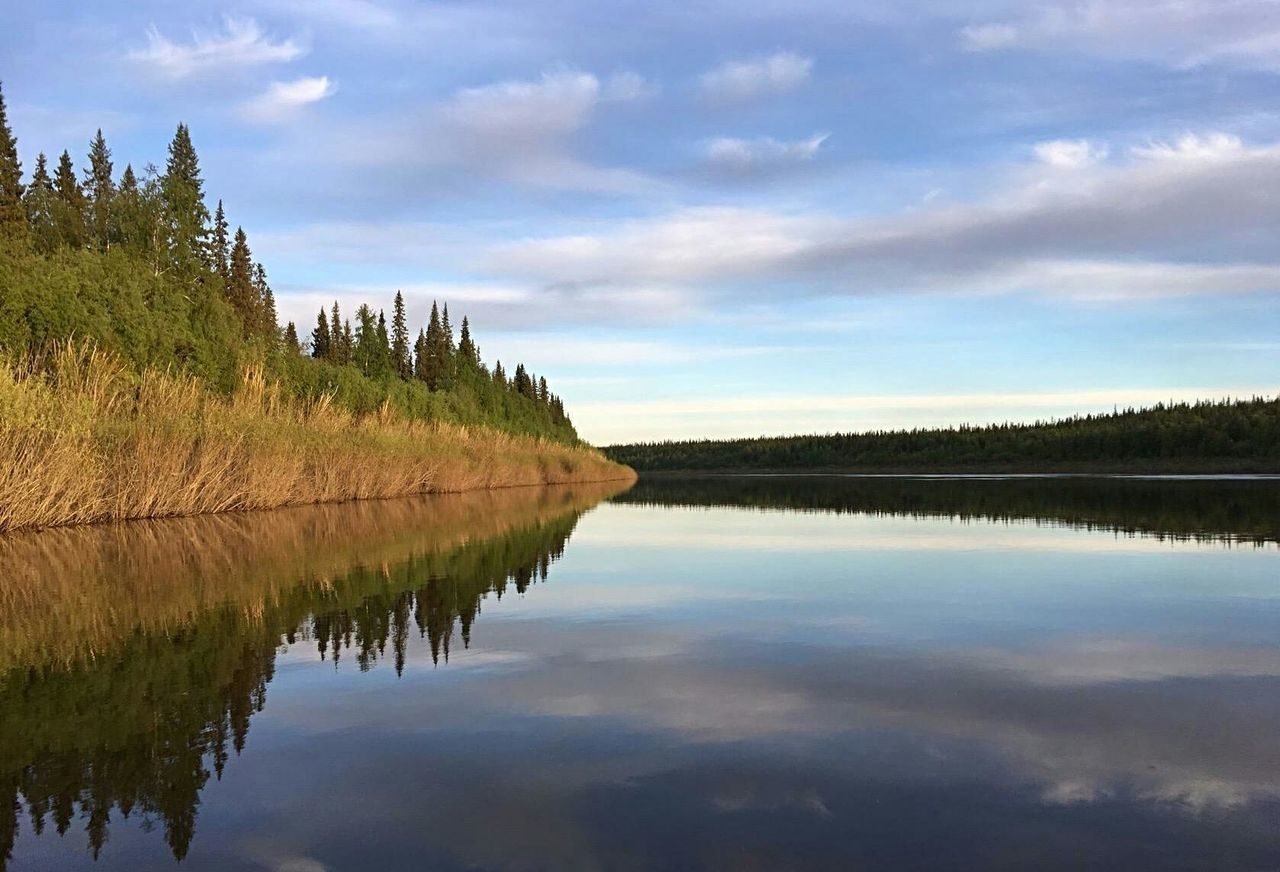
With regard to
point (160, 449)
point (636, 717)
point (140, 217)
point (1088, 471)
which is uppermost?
point (140, 217)

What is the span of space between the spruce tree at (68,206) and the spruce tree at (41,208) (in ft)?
1.27

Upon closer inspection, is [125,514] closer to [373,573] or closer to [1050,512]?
[373,573]

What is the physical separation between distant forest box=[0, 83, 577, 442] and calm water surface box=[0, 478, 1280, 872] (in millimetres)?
13319

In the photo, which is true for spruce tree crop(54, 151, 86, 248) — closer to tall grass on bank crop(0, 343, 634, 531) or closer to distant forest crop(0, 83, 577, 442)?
distant forest crop(0, 83, 577, 442)

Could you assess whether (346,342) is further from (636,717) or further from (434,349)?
(636,717)

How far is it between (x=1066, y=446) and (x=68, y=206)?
81.4m

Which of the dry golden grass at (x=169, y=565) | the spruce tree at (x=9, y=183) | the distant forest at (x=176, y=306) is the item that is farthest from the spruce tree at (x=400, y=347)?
the dry golden grass at (x=169, y=565)

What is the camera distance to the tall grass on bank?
44.8ft

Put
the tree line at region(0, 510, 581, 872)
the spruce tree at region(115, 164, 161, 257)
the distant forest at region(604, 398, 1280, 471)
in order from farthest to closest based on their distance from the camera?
the distant forest at region(604, 398, 1280, 471) < the spruce tree at region(115, 164, 161, 257) < the tree line at region(0, 510, 581, 872)

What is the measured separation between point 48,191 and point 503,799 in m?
77.5

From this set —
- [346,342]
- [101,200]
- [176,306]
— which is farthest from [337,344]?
[176,306]

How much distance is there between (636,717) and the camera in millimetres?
4926

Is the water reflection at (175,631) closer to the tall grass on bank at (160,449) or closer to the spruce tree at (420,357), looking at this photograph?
the tall grass on bank at (160,449)

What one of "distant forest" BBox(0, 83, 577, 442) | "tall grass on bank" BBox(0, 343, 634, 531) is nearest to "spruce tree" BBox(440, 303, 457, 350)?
"distant forest" BBox(0, 83, 577, 442)
